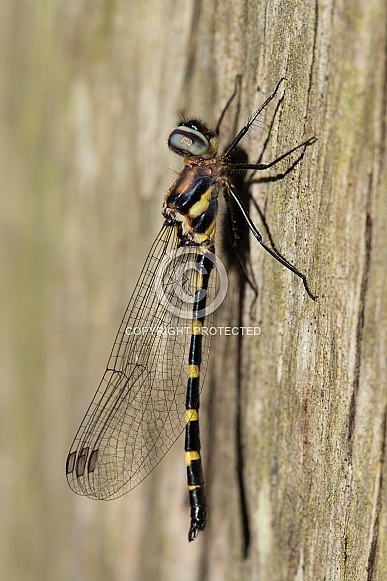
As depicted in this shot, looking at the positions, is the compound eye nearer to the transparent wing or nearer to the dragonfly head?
the dragonfly head

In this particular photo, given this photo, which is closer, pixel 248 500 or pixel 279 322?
pixel 279 322

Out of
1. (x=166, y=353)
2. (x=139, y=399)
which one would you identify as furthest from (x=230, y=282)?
(x=139, y=399)

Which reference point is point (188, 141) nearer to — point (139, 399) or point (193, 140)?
point (193, 140)

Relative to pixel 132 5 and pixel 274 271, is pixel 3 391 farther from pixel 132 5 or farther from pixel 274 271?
pixel 274 271

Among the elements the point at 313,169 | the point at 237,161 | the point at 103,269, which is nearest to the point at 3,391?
the point at 103,269

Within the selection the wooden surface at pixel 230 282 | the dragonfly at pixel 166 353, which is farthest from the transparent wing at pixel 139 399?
the wooden surface at pixel 230 282

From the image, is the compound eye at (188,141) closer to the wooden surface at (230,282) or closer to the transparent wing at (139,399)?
the wooden surface at (230,282)

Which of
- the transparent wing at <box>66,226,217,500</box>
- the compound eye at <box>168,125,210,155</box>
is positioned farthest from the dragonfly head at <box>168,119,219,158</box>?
the transparent wing at <box>66,226,217,500</box>
